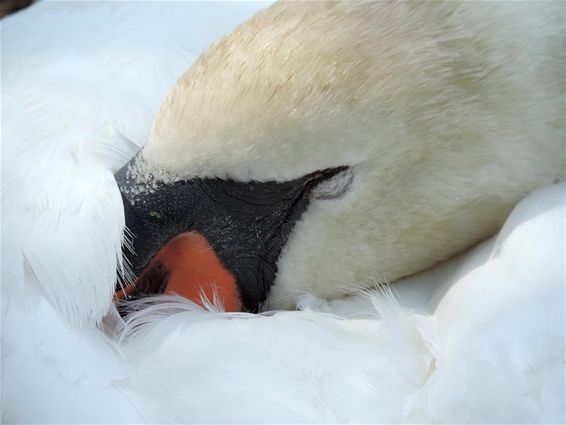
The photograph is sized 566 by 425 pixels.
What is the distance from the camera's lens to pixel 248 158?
1992 mm

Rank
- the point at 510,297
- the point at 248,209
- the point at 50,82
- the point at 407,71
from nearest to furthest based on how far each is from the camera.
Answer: the point at 510,297, the point at 407,71, the point at 248,209, the point at 50,82

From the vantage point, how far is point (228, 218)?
2.16m

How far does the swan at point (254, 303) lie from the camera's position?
5.88 ft

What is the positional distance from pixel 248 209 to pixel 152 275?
0.83 feet

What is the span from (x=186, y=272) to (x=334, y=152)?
1.40 ft

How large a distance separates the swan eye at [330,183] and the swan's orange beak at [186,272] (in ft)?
0.87

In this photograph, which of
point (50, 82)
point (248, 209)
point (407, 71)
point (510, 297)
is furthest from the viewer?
point (50, 82)

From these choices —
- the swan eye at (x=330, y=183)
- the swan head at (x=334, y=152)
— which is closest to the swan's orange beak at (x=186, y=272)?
the swan head at (x=334, y=152)

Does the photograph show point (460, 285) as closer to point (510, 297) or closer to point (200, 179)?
point (510, 297)

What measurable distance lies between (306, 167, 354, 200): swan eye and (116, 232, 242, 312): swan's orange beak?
0.26 meters

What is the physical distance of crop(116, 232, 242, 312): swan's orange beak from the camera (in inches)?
85.1

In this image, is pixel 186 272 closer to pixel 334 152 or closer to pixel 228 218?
pixel 228 218

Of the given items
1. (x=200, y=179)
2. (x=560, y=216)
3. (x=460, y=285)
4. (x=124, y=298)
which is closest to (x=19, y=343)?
(x=124, y=298)

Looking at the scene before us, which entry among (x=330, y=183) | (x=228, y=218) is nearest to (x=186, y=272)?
(x=228, y=218)
